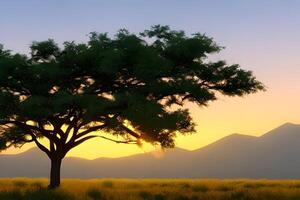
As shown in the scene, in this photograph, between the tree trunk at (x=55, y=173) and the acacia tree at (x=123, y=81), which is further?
the tree trunk at (x=55, y=173)

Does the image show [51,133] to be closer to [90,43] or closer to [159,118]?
[90,43]

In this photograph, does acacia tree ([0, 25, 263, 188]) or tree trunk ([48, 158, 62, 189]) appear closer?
acacia tree ([0, 25, 263, 188])

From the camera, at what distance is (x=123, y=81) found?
35.4 m

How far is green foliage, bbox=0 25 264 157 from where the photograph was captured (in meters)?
32.6

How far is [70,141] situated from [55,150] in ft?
4.99

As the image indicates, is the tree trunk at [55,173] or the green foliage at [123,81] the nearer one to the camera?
the green foliage at [123,81]

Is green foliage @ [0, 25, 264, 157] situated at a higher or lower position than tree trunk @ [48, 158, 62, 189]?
higher

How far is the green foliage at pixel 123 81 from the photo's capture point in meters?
32.6

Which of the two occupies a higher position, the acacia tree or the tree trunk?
the acacia tree

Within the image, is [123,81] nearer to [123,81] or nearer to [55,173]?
[123,81]

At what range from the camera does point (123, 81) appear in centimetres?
3544

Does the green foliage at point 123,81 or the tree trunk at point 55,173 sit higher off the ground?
the green foliage at point 123,81

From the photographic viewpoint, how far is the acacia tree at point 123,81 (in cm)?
3259

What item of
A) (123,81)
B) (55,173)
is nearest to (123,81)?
(123,81)
